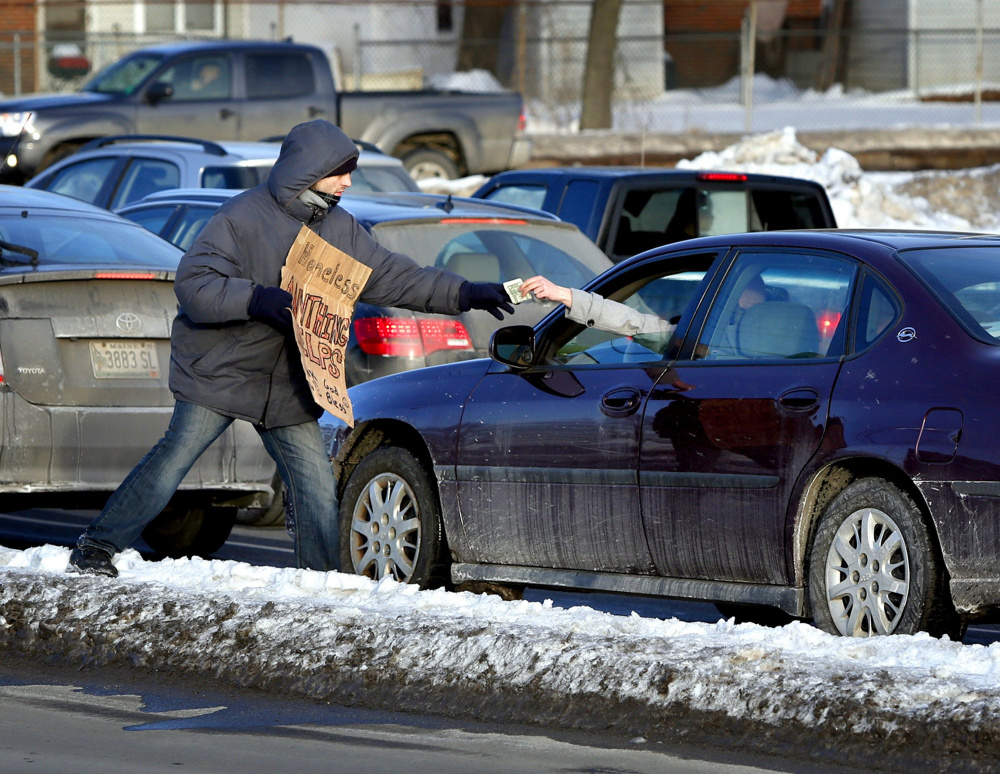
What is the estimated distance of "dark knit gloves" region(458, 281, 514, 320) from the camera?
6.59 metres

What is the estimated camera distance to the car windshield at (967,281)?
582cm

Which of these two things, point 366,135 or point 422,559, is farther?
point 366,135

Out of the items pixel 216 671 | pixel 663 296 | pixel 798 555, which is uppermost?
pixel 663 296

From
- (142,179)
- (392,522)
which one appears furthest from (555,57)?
(392,522)

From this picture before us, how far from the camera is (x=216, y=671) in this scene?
596 centimetres

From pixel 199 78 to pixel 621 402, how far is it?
634 inches

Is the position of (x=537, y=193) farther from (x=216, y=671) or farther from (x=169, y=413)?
(x=216, y=671)

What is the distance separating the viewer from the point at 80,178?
15312 mm

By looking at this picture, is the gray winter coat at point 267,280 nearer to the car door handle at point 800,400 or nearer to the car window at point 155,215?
the car door handle at point 800,400

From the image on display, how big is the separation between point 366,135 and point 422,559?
15.0 metres

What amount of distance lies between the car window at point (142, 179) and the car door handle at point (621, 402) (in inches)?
346

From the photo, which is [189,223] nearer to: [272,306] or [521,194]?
[521,194]

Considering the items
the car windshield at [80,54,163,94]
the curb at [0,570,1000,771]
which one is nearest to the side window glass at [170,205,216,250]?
the curb at [0,570,1000,771]

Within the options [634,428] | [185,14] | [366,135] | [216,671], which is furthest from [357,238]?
[185,14]
